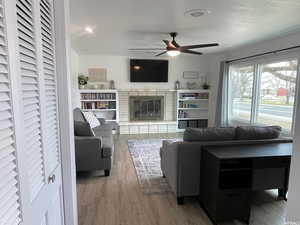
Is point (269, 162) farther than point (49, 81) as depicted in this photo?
Yes

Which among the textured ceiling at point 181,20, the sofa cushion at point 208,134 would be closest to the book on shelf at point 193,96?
the textured ceiling at point 181,20

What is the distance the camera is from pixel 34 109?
1025mm

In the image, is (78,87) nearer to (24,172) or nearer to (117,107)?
(117,107)

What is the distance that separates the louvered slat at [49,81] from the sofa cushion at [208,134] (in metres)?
1.52

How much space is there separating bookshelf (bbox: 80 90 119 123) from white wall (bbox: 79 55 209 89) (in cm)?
43

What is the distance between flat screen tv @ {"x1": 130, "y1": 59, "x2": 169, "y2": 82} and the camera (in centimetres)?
606

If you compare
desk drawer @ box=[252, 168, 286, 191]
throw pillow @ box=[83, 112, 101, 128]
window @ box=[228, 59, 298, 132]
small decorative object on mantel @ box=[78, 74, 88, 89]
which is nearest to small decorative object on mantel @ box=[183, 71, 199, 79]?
window @ box=[228, 59, 298, 132]

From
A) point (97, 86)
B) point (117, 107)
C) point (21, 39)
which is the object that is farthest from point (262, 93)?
point (21, 39)

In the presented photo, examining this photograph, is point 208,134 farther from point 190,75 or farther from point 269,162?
point 190,75

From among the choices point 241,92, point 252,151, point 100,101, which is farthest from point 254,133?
point 100,101

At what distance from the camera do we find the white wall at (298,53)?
1075 millimetres

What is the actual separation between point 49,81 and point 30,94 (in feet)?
0.96

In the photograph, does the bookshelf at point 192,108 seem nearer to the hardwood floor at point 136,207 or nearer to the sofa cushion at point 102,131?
the sofa cushion at point 102,131

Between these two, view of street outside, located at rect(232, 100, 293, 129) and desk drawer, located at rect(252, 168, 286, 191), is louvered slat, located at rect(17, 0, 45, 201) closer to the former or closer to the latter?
desk drawer, located at rect(252, 168, 286, 191)
